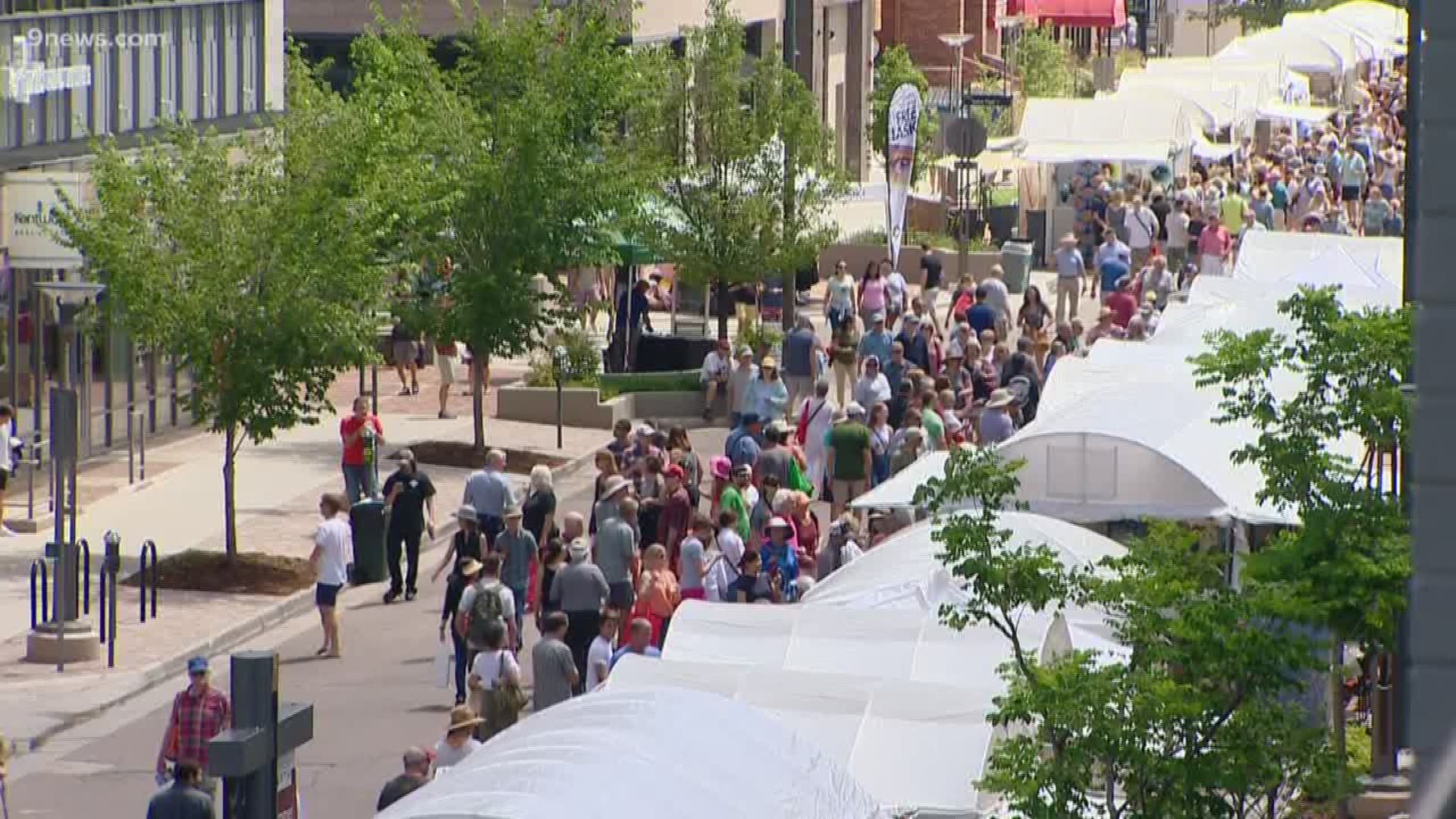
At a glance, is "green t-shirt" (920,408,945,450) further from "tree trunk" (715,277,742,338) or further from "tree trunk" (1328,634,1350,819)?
"tree trunk" (1328,634,1350,819)

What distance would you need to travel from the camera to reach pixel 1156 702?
1085 cm

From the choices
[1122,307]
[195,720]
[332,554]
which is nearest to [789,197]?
[1122,307]

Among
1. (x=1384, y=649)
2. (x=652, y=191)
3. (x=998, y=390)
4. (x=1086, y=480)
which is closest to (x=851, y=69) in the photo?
(x=652, y=191)

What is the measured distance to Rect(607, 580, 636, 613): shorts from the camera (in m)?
19.7

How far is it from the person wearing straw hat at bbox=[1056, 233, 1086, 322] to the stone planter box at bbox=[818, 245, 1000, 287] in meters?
5.47

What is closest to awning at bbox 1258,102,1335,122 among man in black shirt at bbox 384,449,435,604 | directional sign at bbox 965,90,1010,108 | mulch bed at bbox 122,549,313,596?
directional sign at bbox 965,90,1010,108

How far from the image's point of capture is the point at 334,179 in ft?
82.0

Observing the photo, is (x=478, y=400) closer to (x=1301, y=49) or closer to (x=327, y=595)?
(x=327, y=595)

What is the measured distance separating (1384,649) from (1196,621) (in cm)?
212

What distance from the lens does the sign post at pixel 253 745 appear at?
9.01 metres

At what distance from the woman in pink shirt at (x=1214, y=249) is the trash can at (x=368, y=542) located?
66.6 feet

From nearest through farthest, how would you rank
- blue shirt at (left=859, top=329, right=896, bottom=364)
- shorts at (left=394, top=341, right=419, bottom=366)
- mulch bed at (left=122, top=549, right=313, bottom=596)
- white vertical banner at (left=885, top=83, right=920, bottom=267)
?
1. mulch bed at (left=122, top=549, right=313, bottom=596)
2. blue shirt at (left=859, top=329, right=896, bottom=364)
3. shorts at (left=394, top=341, right=419, bottom=366)
4. white vertical banner at (left=885, top=83, right=920, bottom=267)

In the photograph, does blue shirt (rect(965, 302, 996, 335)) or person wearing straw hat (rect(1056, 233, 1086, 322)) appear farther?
person wearing straw hat (rect(1056, 233, 1086, 322))

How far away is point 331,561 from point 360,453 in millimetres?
5036
